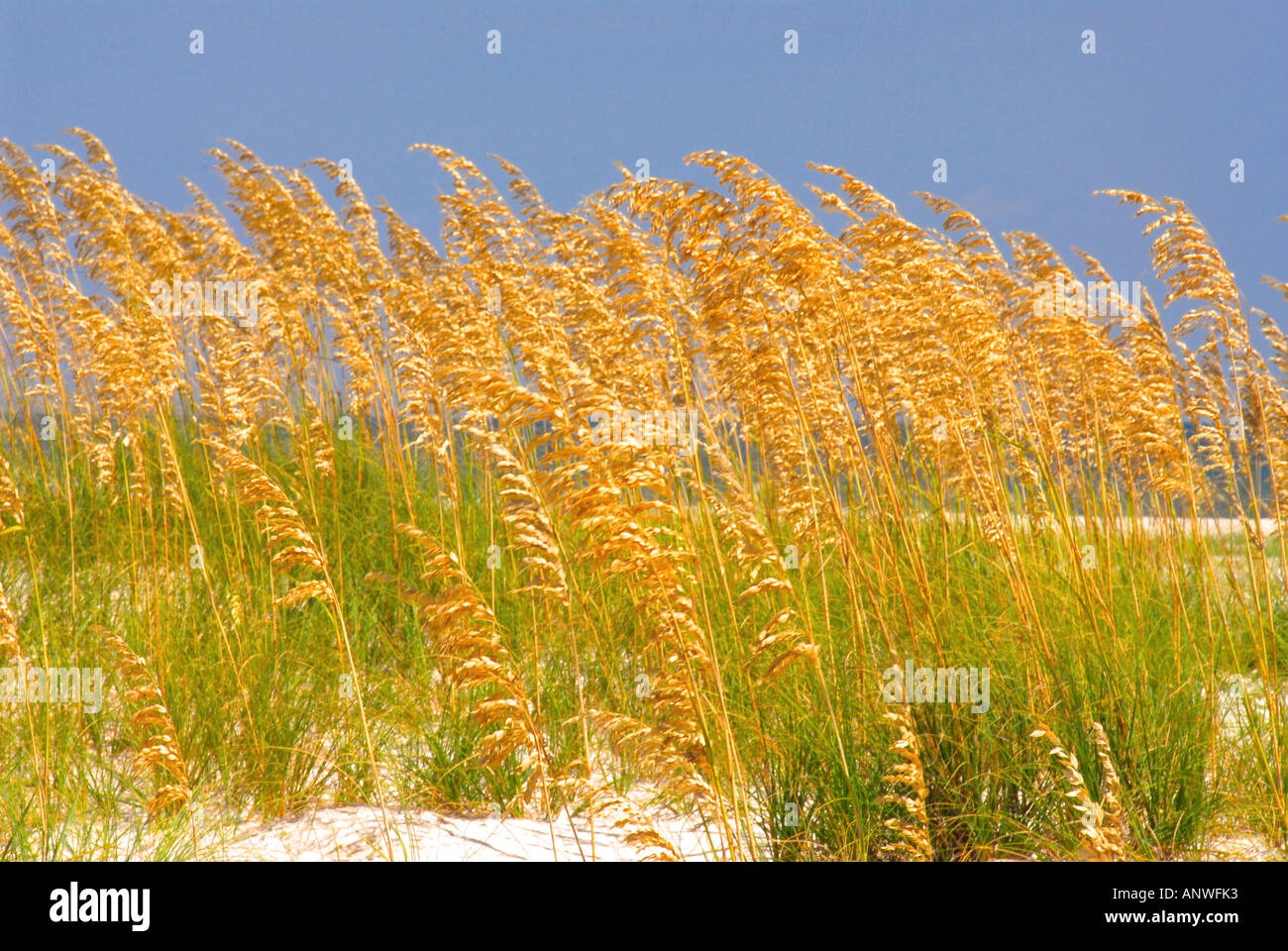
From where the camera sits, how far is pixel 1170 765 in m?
2.88

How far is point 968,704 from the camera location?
298 centimetres

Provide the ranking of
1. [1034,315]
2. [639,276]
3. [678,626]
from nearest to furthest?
1. [678,626]
2. [639,276]
3. [1034,315]

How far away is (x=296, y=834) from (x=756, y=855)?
1464 millimetres

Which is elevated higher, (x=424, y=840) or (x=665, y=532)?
(x=665, y=532)

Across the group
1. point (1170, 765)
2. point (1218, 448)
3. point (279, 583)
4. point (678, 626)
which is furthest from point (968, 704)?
point (279, 583)

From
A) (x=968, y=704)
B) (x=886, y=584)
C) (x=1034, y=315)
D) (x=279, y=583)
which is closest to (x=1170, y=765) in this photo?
(x=968, y=704)

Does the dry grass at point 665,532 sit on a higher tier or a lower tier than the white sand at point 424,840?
higher

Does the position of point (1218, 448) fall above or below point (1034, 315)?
below

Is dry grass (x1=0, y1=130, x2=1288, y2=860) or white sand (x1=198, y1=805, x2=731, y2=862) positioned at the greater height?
dry grass (x1=0, y1=130, x2=1288, y2=860)
